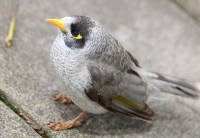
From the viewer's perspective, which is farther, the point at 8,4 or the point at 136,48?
the point at 136,48

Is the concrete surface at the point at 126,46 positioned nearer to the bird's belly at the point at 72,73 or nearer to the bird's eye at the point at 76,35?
the bird's belly at the point at 72,73

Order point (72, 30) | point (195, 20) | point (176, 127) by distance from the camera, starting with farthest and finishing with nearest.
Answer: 1. point (195, 20)
2. point (176, 127)
3. point (72, 30)

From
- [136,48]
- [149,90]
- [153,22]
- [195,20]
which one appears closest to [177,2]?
[195,20]

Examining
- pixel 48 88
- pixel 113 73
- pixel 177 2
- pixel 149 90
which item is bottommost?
pixel 48 88

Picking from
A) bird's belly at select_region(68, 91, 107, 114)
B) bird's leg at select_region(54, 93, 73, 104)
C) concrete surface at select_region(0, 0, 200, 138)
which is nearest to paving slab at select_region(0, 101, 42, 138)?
concrete surface at select_region(0, 0, 200, 138)

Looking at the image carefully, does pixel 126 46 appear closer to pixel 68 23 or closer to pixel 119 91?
pixel 119 91

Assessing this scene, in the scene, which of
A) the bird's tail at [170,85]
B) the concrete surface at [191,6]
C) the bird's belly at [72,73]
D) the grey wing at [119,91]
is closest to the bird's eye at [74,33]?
the bird's belly at [72,73]

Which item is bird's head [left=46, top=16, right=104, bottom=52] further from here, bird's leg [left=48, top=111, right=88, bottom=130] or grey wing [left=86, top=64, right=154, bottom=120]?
bird's leg [left=48, top=111, right=88, bottom=130]

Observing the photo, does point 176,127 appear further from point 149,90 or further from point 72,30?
point 72,30
